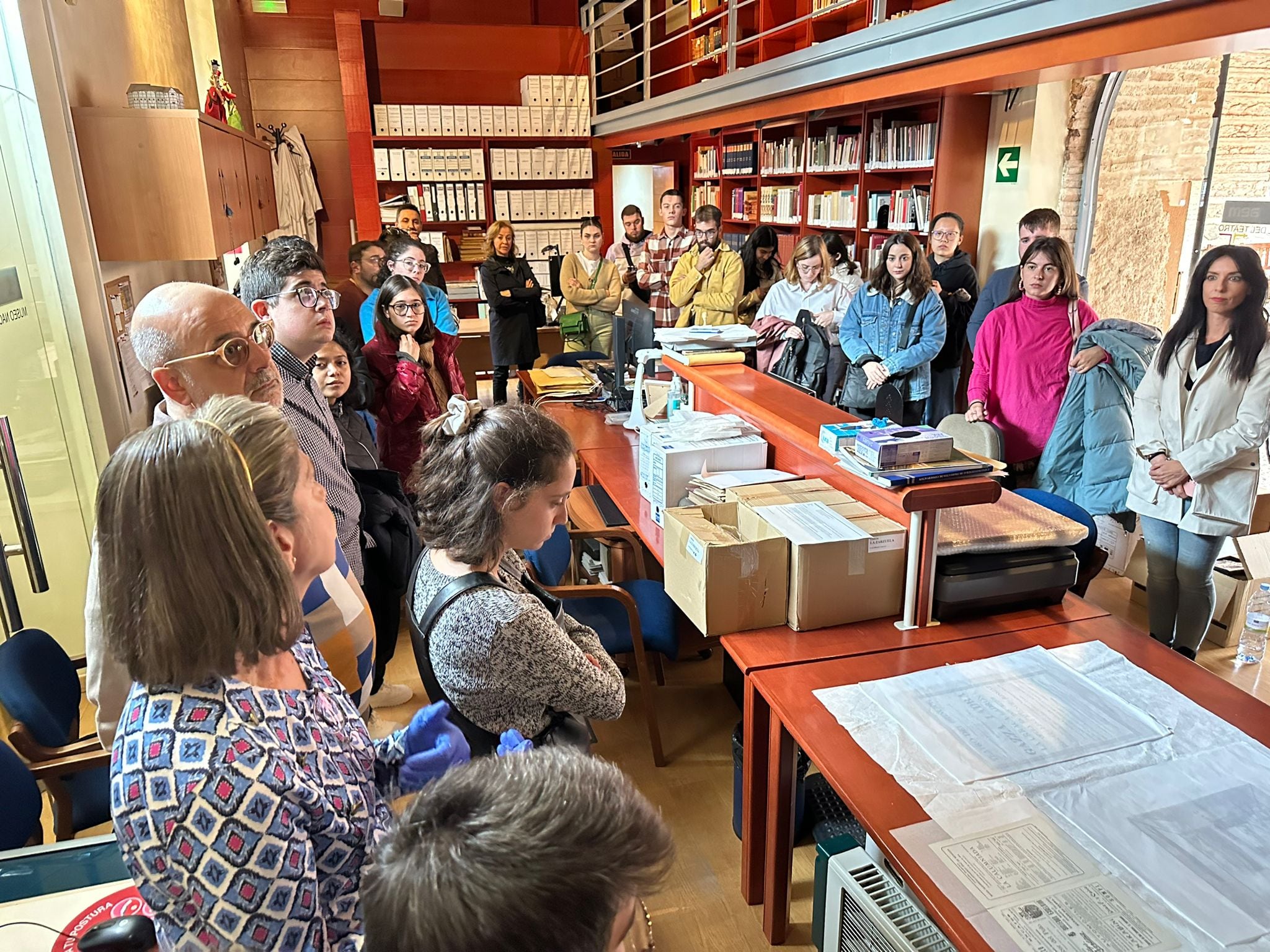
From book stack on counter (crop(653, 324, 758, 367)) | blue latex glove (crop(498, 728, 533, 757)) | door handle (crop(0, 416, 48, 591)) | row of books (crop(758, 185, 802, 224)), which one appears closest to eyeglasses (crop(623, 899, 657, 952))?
blue latex glove (crop(498, 728, 533, 757))

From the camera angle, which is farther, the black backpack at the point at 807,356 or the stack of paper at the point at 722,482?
the black backpack at the point at 807,356

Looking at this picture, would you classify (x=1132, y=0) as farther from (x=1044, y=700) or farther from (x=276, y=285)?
(x=276, y=285)

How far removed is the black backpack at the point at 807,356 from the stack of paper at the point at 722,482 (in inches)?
87.7

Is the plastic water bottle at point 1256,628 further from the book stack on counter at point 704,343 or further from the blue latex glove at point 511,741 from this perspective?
the blue latex glove at point 511,741

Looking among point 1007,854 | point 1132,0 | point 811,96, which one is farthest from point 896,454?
point 811,96

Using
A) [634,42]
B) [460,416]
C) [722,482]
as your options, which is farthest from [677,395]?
[634,42]

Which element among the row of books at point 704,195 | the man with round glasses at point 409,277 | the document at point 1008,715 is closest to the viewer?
the document at point 1008,715

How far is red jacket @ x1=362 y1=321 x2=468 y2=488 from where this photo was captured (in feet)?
11.0

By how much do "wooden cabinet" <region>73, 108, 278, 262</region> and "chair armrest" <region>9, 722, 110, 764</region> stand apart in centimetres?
213

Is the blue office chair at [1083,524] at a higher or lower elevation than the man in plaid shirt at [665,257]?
lower

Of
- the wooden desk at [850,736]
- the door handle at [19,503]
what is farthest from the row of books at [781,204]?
the door handle at [19,503]

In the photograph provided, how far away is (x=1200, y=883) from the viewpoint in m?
1.22

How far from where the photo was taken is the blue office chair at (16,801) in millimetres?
1556

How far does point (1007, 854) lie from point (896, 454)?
3.03 feet
